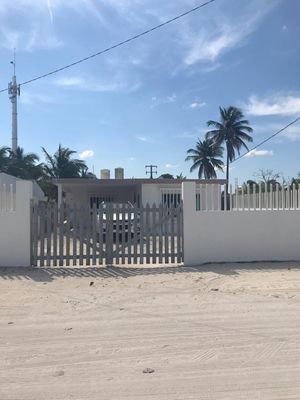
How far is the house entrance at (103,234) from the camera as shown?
1135 centimetres

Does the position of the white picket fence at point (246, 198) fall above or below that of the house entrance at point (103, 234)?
above

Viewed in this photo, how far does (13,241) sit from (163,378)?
7.58 m

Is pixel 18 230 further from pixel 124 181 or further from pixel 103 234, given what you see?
pixel 124 181

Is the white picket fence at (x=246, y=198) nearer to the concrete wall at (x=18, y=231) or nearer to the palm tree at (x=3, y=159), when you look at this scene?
the concrete wall at (x=18, y=231)

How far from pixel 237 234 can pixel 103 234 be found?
3.37m

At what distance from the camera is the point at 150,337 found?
19.5 ft

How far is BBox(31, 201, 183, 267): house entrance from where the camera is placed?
1135 cm

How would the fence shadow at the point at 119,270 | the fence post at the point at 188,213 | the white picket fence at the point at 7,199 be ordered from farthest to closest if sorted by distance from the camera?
1. the fence post at the point at 188,213
2. the white picket fence at the point at 7,199
3. the fence shadow at the point at 119,270

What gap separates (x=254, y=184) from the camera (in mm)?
12289

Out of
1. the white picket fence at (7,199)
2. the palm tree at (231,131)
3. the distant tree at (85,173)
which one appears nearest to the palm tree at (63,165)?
the distant tree at (85,173)

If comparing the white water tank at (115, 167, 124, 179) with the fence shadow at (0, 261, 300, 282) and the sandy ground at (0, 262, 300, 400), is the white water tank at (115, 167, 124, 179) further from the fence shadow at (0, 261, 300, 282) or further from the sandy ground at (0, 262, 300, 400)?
the sandy ground at (0, 262, 300, 400)

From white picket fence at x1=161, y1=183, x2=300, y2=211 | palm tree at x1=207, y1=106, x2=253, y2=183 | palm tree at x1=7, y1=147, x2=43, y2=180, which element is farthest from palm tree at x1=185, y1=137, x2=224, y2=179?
white picket fence at x1=161, y1=183, x2=300, y2=211

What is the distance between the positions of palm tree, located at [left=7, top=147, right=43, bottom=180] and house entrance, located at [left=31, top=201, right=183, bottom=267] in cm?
3075

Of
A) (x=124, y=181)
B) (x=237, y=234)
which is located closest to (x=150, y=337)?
(x=237, y=234)
